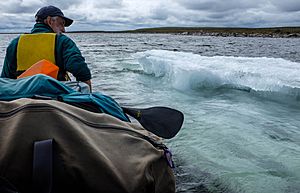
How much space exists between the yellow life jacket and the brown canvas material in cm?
171

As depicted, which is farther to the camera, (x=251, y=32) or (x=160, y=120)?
(x=251, y=32)

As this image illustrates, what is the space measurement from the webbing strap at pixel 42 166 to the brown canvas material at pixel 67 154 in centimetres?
4

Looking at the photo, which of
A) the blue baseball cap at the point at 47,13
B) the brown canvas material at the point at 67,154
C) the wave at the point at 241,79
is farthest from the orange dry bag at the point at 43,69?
the wave at the point at 241,79

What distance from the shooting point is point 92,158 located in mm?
1244

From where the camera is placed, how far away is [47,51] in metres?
2.99

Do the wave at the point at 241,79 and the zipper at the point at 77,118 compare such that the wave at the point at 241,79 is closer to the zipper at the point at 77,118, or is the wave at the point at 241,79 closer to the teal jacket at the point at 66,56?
the teal jacket at the point at 66,56

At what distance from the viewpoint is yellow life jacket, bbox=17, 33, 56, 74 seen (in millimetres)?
2969

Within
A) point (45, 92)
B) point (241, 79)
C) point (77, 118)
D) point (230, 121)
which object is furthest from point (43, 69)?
point (241, 79)

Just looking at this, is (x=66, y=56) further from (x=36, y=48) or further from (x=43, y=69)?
(x=43, y=69)

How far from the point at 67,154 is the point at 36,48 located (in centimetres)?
197

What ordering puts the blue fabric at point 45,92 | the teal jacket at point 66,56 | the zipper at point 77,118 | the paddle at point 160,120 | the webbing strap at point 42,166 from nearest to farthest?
the webbing strap at point 42,166 < the zipper at point 77,118 < the blue fabric at point 45,92 < the paddle at point 160,120 < the teal jacket at point 66,56

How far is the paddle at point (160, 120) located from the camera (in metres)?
2.01

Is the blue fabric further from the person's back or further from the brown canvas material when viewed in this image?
the person's back

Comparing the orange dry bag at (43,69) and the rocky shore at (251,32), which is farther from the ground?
the orange dry bag at (43,69)
